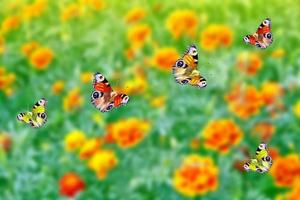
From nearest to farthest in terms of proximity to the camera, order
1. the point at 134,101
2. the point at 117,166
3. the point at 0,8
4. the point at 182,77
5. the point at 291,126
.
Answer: the point at 182,77 → the point at 117,166 → the point at 291,126 → the point at 134,101 → the point at 0,8

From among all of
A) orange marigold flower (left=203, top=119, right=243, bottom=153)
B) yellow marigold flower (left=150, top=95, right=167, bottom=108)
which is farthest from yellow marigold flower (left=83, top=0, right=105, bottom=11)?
orange marigold flower (left=203, top=119, right=243, bottom=153)

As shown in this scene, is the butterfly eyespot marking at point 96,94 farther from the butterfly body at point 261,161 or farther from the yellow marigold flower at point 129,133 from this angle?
the yellow marigold flower at point 129,133

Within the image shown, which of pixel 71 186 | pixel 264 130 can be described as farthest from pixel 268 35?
pixel 264 130

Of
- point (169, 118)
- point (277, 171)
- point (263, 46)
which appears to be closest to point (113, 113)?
point (169, 118)

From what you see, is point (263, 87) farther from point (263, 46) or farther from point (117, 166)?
point (263, 46)

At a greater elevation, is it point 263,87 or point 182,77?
point 263,87
